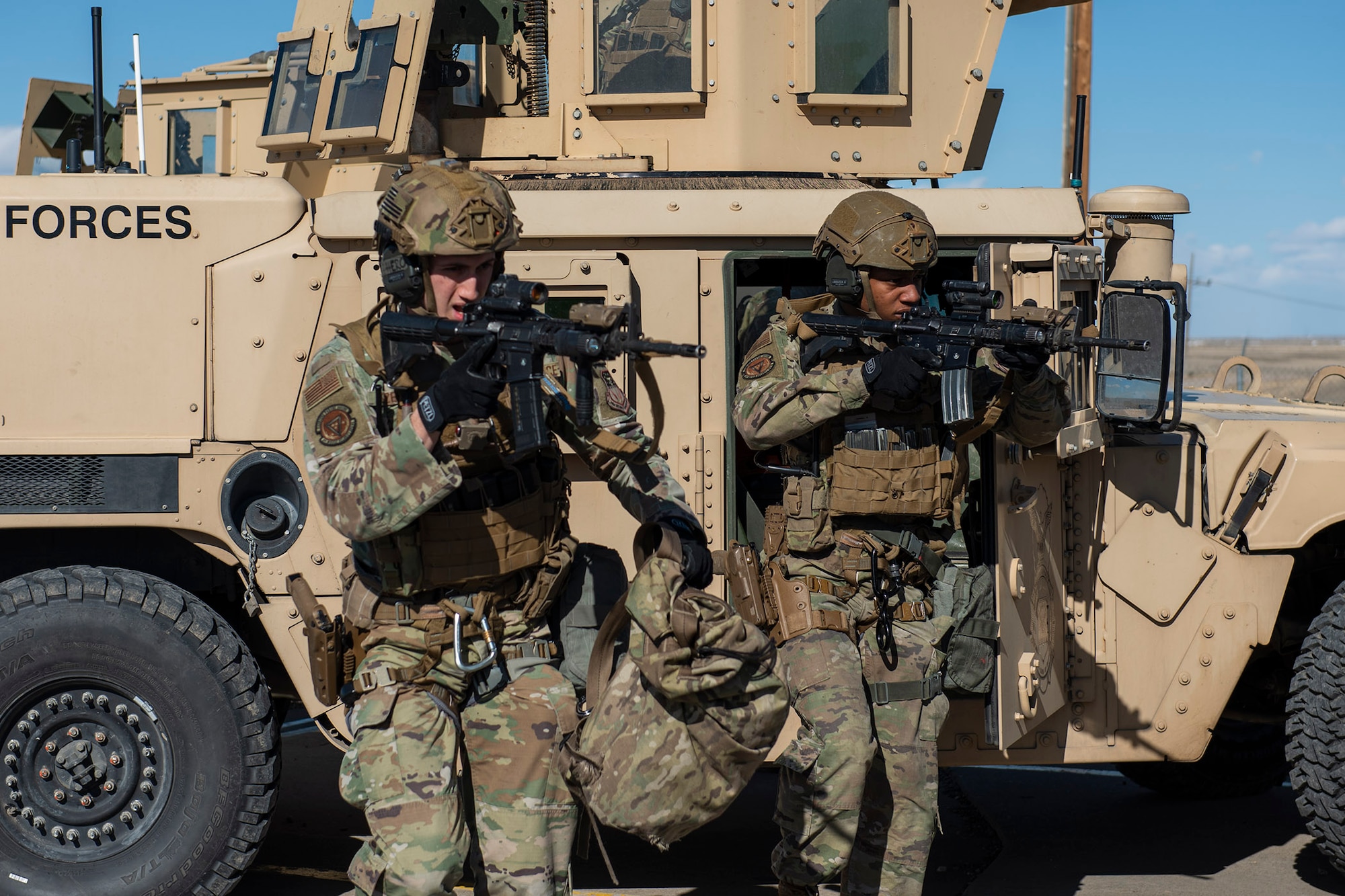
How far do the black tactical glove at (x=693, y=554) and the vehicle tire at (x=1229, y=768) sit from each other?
318cm

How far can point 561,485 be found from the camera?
11.7 ft

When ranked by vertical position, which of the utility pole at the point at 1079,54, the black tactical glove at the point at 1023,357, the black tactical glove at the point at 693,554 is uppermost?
the utility pole at the point at 1079,54

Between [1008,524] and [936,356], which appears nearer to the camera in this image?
[936,356]

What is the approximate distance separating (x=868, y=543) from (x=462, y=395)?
1.50m

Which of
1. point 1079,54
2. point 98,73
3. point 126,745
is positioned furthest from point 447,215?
point 1079,54

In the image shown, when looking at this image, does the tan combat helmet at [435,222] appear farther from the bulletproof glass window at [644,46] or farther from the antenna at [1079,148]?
the antenna at [1079,148]

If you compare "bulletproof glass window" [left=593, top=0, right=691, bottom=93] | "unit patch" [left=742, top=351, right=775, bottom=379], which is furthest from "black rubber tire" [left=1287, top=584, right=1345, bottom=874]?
"bulletproof glass window" [left=593, top=0, right=691, bottom=93]

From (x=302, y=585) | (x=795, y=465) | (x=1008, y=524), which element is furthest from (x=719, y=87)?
(x=302, y=585)

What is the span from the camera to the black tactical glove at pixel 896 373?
3.89 m

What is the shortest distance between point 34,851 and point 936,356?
297 cm

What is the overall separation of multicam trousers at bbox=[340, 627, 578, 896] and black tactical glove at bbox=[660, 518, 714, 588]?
421 mm

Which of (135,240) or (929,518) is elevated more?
(135,240)

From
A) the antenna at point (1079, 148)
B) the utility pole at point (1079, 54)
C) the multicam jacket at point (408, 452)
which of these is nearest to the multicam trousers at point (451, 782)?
the multicam jacket at point (408, 452)

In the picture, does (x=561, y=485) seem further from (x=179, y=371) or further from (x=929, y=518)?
(x=179, y=371)
